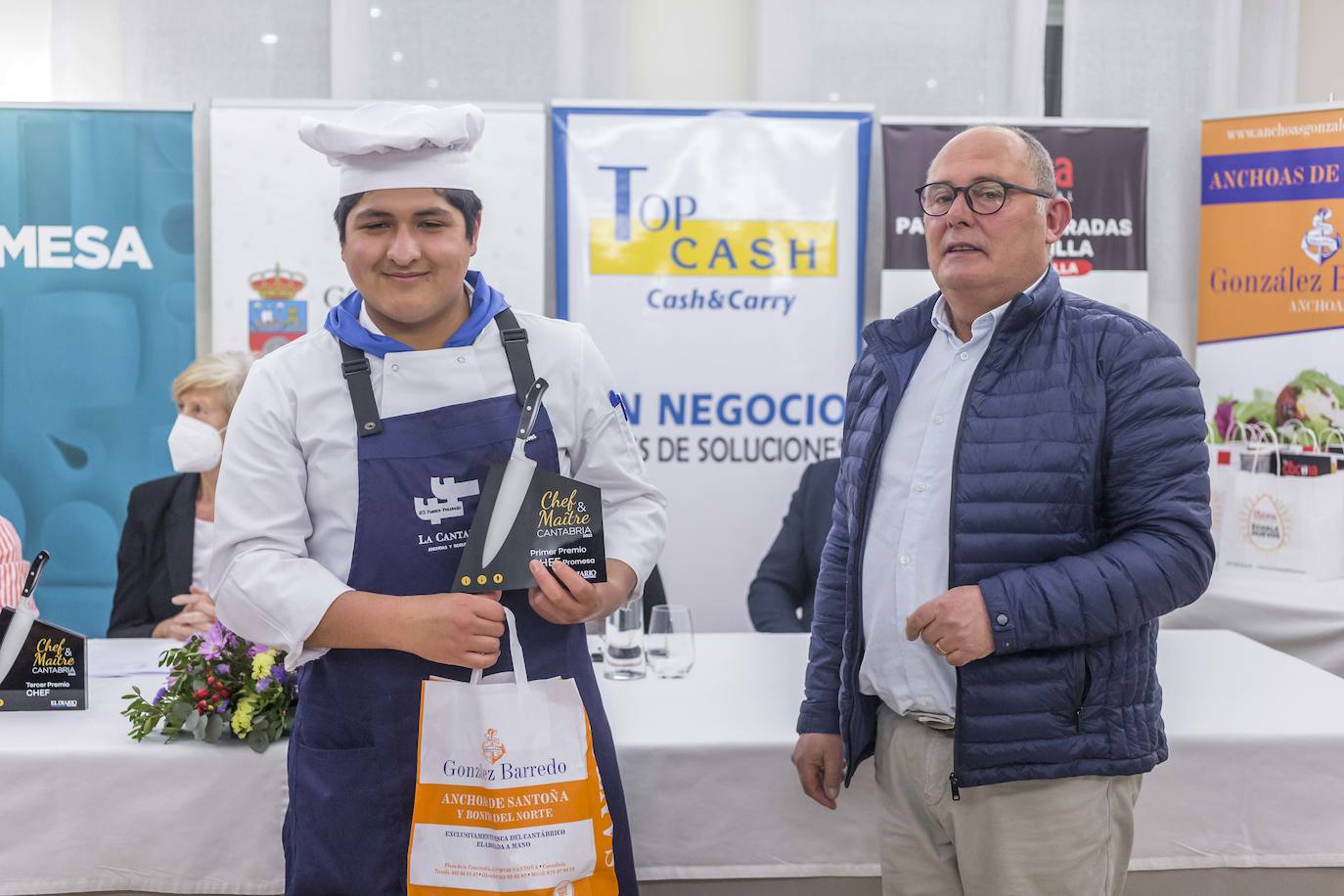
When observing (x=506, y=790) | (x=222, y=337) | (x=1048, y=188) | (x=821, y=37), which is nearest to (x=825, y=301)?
(x=821, y=37)

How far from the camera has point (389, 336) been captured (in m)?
1.69

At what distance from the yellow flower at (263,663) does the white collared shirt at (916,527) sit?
38.6 inches

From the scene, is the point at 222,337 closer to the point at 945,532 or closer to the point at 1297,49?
the point at 945,532

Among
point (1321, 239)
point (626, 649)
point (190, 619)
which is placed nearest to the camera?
point (626, 649)

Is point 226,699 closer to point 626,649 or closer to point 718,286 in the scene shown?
point 626,649

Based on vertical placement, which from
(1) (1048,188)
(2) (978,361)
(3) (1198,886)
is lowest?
(3) (1198,886)

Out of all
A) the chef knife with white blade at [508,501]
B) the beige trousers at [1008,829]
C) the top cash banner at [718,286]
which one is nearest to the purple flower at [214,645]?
the chef knife with white blade at [508,501]

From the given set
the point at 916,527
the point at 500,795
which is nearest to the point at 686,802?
the point at 500,795

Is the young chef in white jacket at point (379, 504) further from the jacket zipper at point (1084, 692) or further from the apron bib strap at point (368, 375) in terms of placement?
the jacket zipper at point (1084, 692)

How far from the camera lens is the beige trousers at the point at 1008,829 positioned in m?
1.61

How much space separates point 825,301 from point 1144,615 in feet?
10.3

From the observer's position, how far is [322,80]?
495 cm

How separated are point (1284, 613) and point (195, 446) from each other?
3554mm

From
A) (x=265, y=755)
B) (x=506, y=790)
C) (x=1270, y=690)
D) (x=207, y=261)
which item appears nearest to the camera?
(x=506, y=790)
